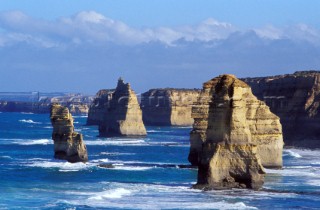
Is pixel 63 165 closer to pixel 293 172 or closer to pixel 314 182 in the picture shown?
pixel 293 172

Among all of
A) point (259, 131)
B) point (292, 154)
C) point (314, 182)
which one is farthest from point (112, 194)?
point (292, 154)

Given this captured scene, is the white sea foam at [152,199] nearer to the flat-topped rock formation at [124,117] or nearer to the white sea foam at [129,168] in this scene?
the white sea foam at [129,168]

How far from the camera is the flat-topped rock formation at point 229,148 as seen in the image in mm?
50469

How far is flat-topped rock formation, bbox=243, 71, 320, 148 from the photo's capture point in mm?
101375

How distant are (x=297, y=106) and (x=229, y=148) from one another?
57728mm

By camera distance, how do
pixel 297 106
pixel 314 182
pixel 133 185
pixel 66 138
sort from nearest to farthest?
pixel 133 185
pixel 314 182
pixel 66 138
pixel 297 106

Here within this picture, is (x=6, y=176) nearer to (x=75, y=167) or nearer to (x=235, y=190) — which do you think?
(x=75, y=167)

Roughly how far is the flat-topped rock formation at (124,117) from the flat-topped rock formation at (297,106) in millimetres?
17671

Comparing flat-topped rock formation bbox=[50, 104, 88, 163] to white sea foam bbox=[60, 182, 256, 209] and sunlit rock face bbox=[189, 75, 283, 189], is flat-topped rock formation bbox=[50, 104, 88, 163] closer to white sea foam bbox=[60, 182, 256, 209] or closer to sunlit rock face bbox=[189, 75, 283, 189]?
white sea foam bbox=[60, 182, 256, 209]

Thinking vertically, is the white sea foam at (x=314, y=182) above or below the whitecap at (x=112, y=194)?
above

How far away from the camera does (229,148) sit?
5062 cm

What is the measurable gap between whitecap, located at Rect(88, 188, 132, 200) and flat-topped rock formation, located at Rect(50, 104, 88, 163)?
50.5ft

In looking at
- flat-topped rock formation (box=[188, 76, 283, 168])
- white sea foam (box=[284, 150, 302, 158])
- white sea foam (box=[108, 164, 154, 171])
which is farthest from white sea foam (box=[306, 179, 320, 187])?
white sea foam (box=[284, 150, 302, 158])

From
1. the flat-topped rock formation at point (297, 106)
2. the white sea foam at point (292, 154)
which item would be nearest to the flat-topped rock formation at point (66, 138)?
the white sea foam at point (292, 154)
